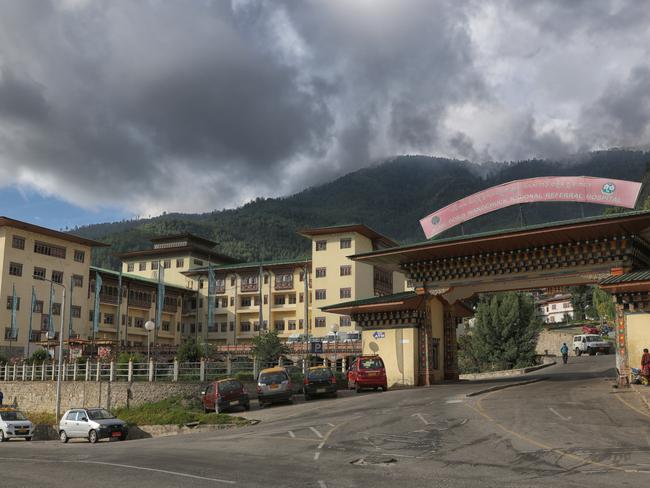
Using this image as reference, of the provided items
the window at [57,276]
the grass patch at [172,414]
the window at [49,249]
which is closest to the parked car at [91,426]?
the grass patch at [172,414]

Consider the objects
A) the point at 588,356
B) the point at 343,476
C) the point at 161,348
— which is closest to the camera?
the point at 343,476

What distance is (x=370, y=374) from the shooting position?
1385 inches

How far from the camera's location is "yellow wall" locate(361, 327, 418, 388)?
122ft

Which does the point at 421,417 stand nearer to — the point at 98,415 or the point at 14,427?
the point at 98,415

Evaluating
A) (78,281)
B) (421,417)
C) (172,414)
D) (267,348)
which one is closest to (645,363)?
(421,417)

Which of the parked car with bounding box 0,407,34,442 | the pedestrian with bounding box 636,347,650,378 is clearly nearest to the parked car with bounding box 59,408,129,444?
the parked car with bounding box 0,407,34,442

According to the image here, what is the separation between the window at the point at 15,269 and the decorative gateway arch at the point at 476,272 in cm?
4512

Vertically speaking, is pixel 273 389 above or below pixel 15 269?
below

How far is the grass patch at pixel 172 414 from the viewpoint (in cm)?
2802

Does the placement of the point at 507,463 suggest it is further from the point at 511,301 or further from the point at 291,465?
the point at 511,301

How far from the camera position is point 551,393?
2762cm

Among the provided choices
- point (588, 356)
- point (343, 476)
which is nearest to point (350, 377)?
point (343, 476)

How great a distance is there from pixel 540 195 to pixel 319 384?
15613mm

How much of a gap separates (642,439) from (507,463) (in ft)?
15.9
